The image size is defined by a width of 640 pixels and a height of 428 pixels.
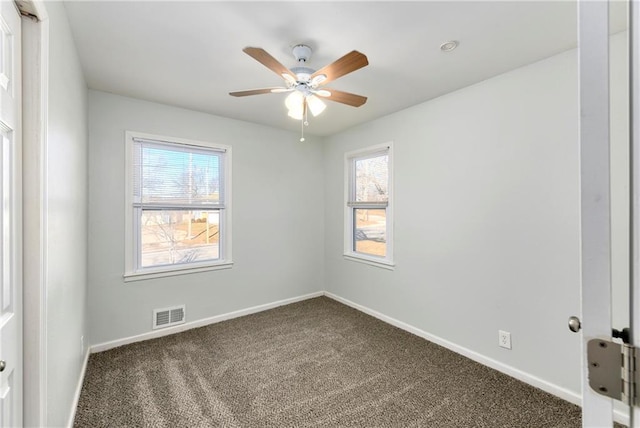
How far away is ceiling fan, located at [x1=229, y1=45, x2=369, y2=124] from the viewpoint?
1656mm

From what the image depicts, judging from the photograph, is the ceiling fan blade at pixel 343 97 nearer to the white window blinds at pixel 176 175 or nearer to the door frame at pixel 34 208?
the door frame at pixel 34 208

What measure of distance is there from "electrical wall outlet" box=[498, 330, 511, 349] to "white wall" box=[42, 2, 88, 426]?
115 inches

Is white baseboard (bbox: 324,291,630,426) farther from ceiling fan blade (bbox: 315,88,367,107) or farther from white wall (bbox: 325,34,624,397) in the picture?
ceiling fan blade (bbox: 315,88,367,107)

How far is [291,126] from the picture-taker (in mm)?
3822

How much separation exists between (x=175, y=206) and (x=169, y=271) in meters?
→ 0.70

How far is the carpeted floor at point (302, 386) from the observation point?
1869 mm

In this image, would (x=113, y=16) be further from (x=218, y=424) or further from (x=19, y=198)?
(x=218, y=424)

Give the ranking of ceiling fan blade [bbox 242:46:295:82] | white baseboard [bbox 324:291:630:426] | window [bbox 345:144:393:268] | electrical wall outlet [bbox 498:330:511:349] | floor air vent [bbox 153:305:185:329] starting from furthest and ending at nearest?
window [bbox 345:144:393:268]
floor air vent [bbox 153:305:185:329]
electrical wall outlet [bbox 498:330:511:349]
white baseboard [bbox 324:291:630:426]
ceiling fan blade [bbox 242:46:295:82]

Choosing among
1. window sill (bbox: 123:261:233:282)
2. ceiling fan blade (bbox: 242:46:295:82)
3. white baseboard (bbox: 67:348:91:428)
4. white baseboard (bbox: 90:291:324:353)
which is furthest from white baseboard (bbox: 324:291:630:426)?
white baseboard (bbox: 67:348:91:428)

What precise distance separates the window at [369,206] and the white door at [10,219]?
299 centimetres

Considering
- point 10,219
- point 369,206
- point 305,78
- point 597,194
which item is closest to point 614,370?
point 597,194

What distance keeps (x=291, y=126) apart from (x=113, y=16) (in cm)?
228

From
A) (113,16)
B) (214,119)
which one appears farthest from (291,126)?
(113,16)

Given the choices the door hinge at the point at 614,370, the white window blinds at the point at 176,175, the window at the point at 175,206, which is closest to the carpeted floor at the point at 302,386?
the window at the point at 175,206
